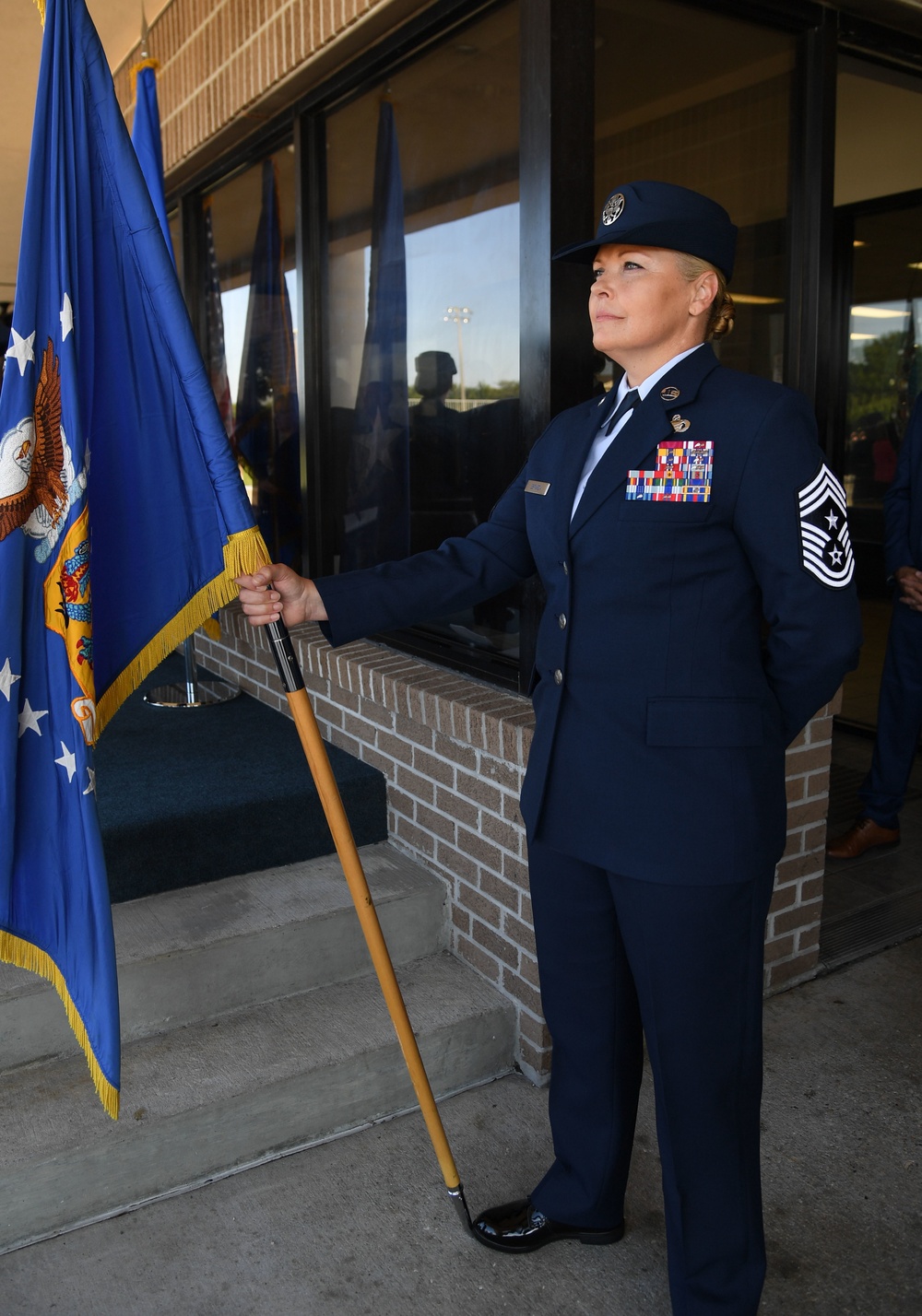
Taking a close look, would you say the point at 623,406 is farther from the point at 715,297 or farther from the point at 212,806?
the point at 212,806

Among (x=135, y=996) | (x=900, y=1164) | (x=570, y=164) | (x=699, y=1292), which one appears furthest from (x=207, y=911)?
(x=570, y=164)

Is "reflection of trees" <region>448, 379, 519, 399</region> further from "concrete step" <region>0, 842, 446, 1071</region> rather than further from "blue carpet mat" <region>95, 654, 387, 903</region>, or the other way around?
"concrete step" <region>0, 842, 446, 1071</region>

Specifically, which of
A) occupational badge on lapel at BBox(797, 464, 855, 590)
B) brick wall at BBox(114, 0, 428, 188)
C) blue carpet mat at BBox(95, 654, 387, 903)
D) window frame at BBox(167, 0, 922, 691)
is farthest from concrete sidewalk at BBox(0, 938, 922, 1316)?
brick wall at BBox(114, 0, 428, 188)

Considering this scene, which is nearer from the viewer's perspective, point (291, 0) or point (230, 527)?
point (230, 527)

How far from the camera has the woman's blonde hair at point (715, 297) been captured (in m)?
1.76

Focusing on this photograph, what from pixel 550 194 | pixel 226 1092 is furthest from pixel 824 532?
pixel 226 1092

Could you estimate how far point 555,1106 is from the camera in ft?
7.27

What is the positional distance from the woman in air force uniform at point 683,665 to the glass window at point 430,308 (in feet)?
3.68

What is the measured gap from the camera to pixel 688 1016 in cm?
183

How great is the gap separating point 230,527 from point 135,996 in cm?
130

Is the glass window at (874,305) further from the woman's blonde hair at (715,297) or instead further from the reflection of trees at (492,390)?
the woman's blonde hair at (715,297)

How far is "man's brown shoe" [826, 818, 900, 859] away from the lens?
401 centimetres

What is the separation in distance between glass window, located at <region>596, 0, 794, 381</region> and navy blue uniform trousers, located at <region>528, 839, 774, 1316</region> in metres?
1.87

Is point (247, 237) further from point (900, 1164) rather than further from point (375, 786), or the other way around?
point (900, 1164)
